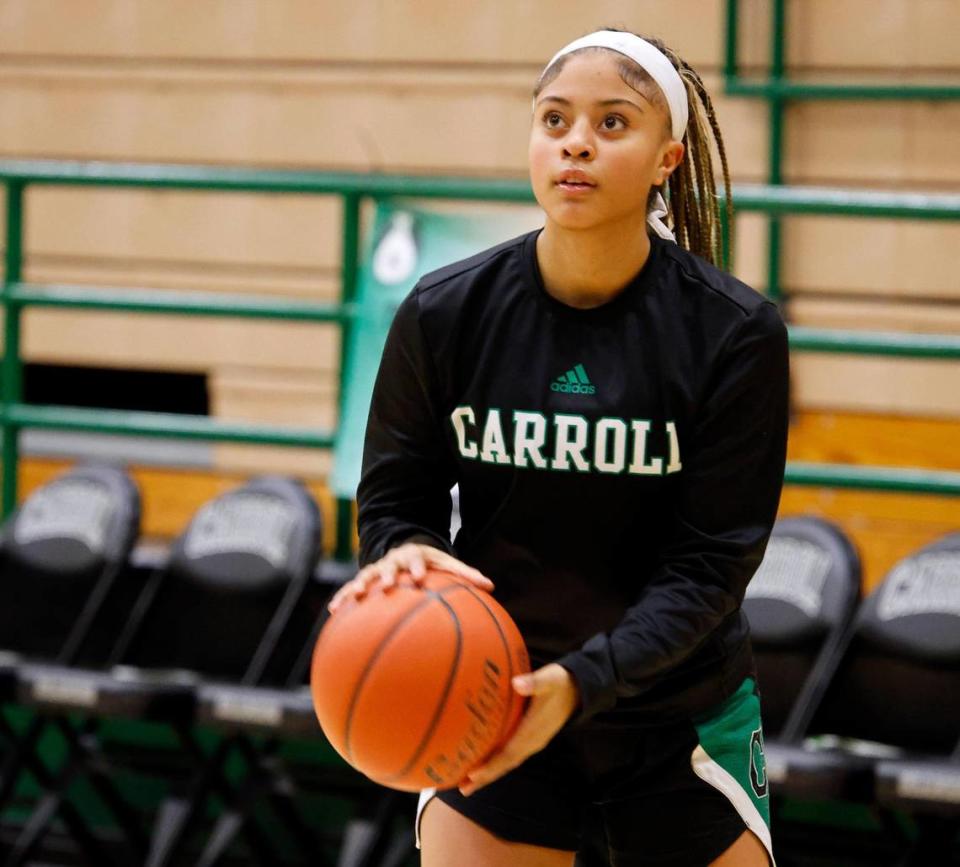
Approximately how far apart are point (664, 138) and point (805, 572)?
1.99 m

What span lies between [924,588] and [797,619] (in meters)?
0.31

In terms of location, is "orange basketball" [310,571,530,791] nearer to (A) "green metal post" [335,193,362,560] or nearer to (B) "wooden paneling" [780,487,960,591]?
(A) "green metal post" [335,193,362,560]

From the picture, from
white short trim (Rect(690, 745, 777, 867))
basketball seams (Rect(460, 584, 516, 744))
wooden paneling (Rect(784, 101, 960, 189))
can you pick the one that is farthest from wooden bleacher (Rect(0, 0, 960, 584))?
basketball seams (Rect(460, 584, 516, 744))

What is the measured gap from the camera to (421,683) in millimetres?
2125

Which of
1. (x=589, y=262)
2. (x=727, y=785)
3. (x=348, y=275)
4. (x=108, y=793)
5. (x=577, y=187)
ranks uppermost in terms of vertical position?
(x=577, y=187)

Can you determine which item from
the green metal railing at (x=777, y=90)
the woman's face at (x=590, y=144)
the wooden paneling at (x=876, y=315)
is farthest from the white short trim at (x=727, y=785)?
the green metal railing at (x=777, y=90)

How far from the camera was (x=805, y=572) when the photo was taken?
4117 millimetres

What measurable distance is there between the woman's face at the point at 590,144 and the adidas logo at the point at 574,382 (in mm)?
203

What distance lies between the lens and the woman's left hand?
83.0 inches

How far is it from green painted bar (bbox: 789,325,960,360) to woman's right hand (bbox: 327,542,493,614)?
7.32 feet

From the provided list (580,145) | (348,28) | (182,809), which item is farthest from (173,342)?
(580,145)

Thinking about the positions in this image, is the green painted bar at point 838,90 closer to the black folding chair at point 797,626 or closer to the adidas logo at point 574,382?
the black folding chair at point 797,626

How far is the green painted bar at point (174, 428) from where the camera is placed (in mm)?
4836

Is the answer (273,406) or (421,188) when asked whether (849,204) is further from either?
(273,406)
